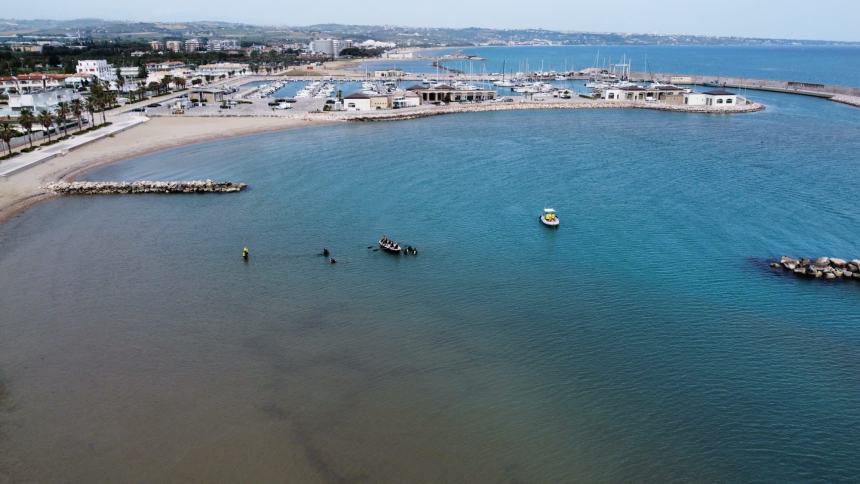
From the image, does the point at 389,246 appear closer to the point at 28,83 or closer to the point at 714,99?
the point at 714,99

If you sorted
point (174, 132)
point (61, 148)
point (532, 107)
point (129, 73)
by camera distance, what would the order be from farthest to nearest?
point (129, 73) → point (532, 107) → point (174, 132) → point (61, 148)

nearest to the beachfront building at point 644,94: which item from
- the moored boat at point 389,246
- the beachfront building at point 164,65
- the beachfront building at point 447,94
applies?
the beachfront building at point 447,94

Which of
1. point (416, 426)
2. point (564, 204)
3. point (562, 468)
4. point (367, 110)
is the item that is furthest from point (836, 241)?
point (367, 110)

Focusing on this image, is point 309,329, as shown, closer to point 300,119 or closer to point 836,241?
point 836,241

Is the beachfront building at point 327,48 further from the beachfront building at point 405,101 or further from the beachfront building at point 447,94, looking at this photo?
the beachfront building at point 405,101

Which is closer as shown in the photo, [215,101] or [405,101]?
[405,101]

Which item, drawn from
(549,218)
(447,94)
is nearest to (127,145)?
(549,218)

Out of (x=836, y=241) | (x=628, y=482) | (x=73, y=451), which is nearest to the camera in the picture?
(x=628, y=482)
